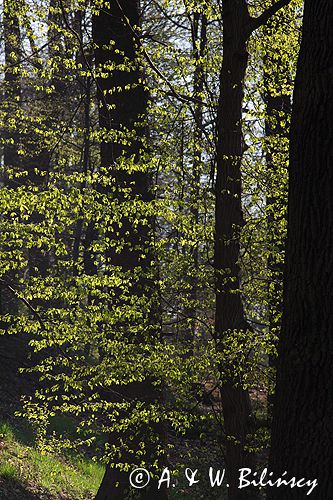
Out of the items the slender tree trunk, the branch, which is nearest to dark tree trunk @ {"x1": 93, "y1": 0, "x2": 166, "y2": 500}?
the slender tree trunk

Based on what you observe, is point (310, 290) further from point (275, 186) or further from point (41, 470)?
point (41, 470)

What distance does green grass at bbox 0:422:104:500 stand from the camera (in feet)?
34.5

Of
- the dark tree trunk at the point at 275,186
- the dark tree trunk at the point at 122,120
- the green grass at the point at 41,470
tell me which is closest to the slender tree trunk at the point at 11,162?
the dark tree trunk at the point at 122,120

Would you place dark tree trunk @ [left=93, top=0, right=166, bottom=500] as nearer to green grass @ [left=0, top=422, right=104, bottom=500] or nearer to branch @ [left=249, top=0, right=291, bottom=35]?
green grass @ [left=0, top=422, right=104, bottom=500]

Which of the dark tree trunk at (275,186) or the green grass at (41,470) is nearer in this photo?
the dark tree trunk at (275,186)

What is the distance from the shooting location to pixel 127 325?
8.80 m

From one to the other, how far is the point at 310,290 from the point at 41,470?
27.0 feet

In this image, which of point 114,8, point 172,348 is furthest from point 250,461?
point 114,8

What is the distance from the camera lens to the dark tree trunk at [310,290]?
4.35m

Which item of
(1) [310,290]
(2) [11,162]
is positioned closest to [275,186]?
(1) [310,290]

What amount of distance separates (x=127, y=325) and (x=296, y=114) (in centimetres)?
479

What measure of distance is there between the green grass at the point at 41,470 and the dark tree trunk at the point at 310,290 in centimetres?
632

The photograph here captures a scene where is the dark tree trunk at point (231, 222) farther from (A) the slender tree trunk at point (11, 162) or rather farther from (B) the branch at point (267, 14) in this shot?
(A) the slender tree trunk at point (11, 162)

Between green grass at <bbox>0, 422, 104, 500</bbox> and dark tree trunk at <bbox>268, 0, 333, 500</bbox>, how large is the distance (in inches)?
249
